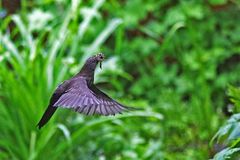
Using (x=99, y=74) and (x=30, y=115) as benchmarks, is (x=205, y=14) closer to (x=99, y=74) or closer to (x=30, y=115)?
(x=99, y=74)

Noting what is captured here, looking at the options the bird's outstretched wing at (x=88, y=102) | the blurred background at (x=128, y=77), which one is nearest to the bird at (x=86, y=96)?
the bird's outstretched wing at (x=88, y=102)

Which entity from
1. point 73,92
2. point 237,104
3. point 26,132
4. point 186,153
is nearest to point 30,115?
point 26,132

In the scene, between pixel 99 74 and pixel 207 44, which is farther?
pixel 207 44

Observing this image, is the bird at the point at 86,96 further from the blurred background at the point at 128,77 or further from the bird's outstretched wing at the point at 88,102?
the blurred background at the point at 128,77

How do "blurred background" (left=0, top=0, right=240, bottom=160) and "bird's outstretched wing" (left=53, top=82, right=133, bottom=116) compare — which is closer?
"bird's outstretched wing" (left=53, top=82, right=133, bottom=116)

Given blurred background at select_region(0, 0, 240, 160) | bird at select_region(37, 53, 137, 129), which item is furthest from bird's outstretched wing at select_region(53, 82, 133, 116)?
blurred background at select_region(0, 0, 240, 160)

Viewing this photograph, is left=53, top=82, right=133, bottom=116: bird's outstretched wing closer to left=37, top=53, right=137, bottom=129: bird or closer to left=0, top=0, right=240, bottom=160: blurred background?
left=37, top=53, right=137, bottom=129: bird

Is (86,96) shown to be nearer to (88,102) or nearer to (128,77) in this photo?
(88,102)
